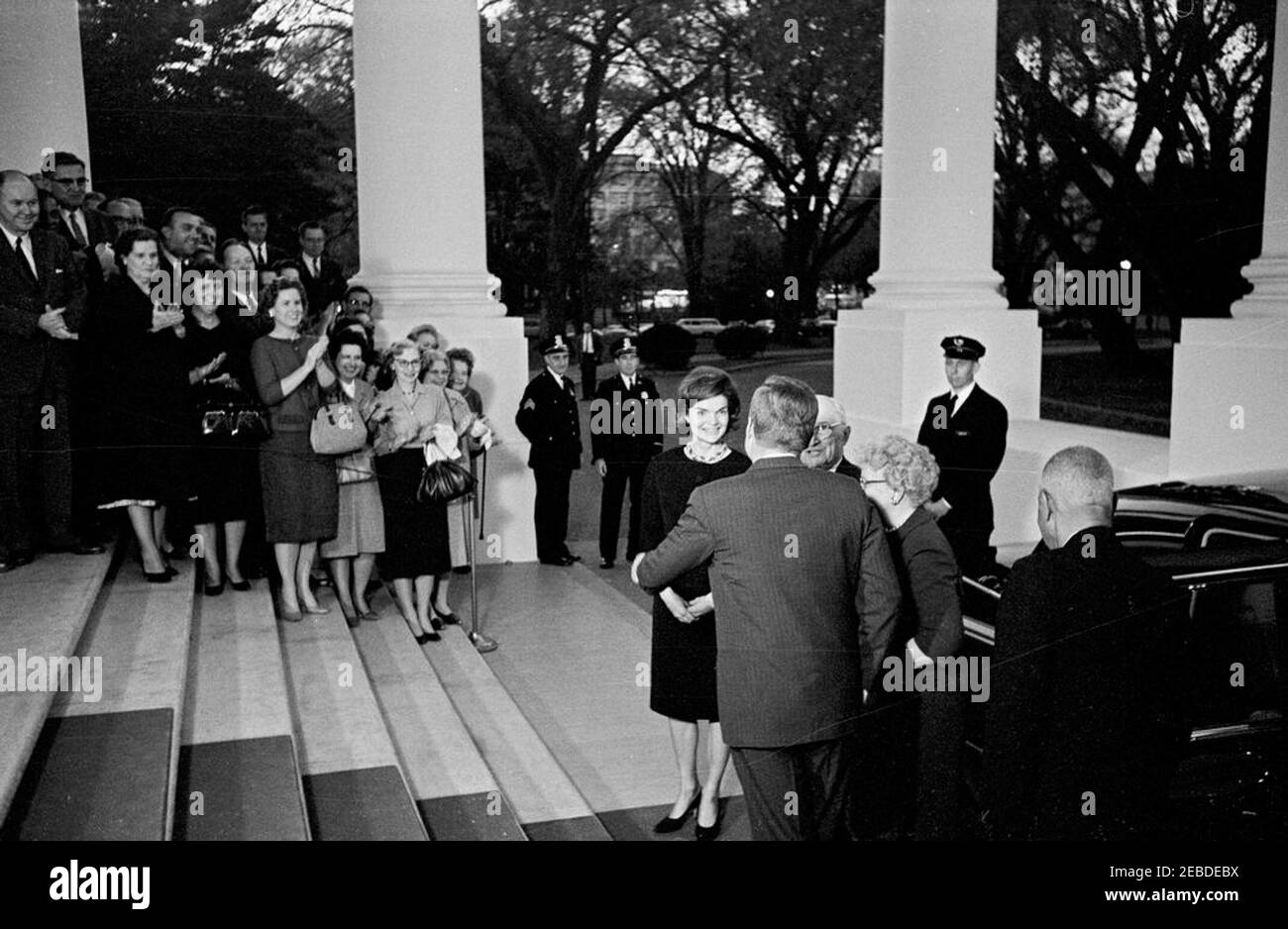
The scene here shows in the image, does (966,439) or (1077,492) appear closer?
(1077,492)

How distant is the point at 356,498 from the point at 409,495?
0.32 metres

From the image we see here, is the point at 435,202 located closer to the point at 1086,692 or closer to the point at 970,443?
the point at 970,443

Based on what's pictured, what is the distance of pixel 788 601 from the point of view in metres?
3.69

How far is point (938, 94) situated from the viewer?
1088cm

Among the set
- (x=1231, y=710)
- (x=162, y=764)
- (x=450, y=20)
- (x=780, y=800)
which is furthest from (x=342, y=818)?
(x=450, y=20)

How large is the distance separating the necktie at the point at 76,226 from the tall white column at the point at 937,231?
21.0ft

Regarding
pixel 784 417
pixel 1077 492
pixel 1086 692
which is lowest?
pixel 1086 692

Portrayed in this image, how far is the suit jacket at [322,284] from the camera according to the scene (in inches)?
354

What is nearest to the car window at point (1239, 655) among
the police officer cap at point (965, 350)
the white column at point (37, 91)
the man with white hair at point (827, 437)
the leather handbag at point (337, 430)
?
the man with white hair at point (827, 437)

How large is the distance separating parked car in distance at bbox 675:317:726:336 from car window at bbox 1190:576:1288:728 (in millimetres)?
25512

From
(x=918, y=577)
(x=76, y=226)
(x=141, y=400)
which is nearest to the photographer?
(x=918, y=577)

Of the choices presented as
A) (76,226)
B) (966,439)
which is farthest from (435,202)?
(966,439)

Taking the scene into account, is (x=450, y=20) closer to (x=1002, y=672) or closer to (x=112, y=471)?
(x=112, y=471)
